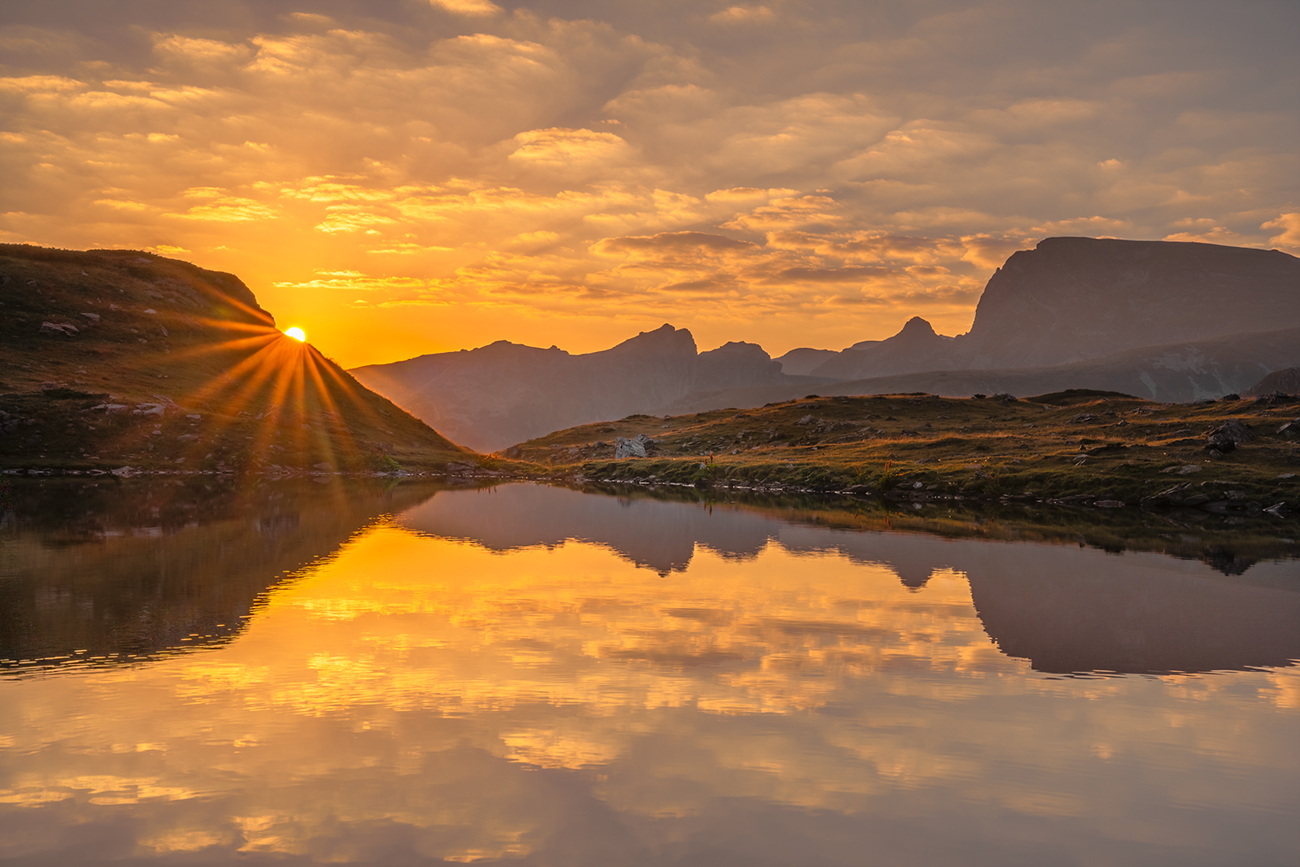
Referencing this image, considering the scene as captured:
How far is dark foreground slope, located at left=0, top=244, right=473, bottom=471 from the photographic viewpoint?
326 feet

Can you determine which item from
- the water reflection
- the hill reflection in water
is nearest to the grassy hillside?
the hill reflection in water

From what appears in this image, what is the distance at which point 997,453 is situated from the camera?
331 feet

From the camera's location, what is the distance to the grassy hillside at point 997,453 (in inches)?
2928

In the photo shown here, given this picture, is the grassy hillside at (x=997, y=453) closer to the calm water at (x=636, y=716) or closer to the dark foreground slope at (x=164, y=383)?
the dark foreground slope at (x=164, y=383)

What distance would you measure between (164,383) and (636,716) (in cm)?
13225

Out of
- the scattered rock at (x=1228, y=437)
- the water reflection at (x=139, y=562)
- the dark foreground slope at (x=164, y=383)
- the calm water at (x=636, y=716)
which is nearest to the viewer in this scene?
the calm water at (x=636, y=716)

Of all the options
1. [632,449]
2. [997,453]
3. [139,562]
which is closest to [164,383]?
[632,449]

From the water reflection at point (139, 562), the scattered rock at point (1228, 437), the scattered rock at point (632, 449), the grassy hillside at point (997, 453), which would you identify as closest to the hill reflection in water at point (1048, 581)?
the water reflection at point (139, 562)

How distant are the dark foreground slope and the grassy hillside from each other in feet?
141

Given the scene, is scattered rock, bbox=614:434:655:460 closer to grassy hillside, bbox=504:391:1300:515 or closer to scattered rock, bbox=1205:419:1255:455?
grassy hillside, bbox=504:391:1300:515

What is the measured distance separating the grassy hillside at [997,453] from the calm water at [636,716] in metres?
45.7

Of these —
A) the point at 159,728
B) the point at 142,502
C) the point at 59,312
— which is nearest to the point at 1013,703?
the point at 159,728

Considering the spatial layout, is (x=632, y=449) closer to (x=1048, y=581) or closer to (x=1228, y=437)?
(x=1228, y=437)

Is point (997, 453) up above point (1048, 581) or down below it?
above
